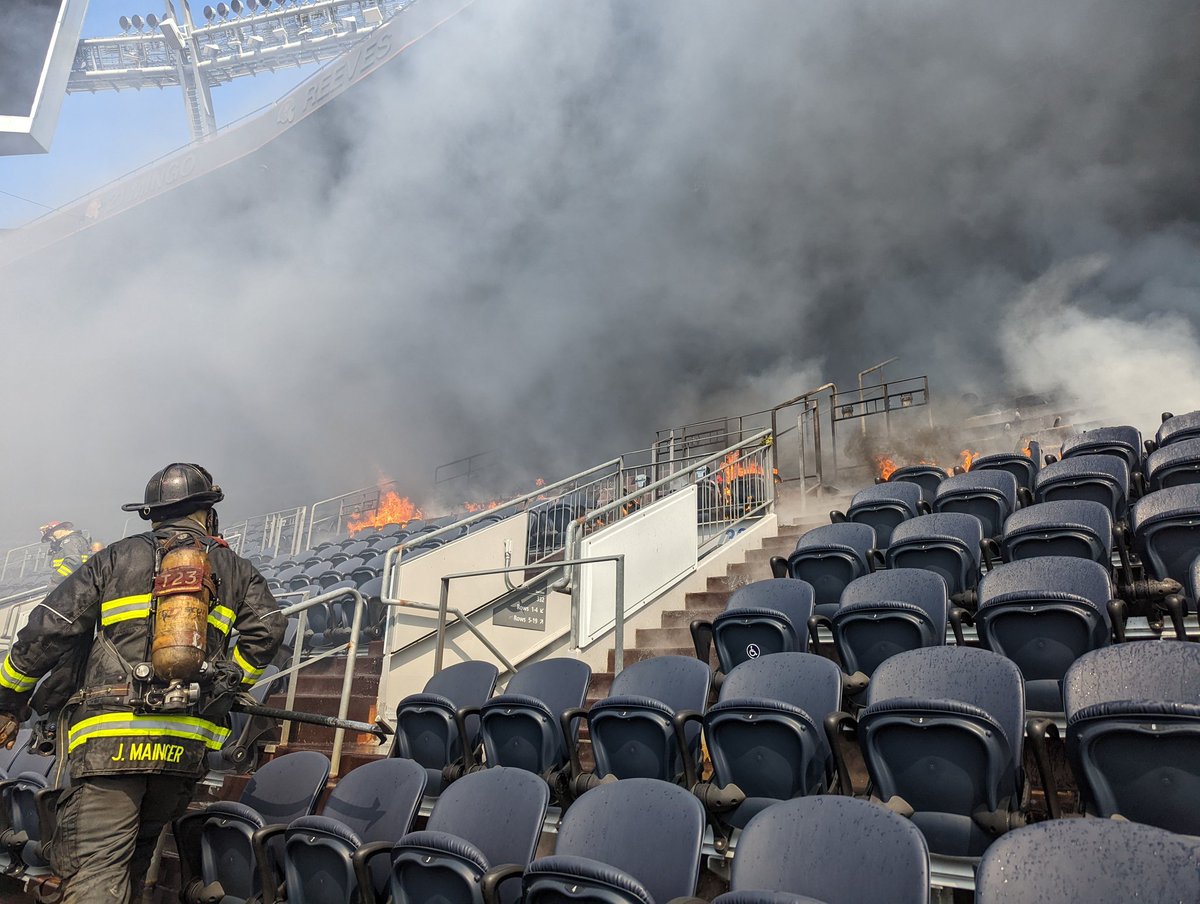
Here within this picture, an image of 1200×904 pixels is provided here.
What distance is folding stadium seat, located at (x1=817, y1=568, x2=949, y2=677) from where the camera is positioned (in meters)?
3.89

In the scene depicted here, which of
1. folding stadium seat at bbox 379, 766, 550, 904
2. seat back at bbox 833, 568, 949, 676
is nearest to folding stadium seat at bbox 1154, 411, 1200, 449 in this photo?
seat back at bbox 833, 568, 949, 676

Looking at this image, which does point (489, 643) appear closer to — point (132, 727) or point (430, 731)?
point (430, 731)

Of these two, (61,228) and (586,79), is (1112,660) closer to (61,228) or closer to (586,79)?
(586,79)

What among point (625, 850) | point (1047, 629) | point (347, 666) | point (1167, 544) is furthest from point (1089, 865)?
point (347, 666)

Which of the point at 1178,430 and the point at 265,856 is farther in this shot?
the point at 1178,430

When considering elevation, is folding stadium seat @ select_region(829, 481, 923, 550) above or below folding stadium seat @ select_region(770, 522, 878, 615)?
above

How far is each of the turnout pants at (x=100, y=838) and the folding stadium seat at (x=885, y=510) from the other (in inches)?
195

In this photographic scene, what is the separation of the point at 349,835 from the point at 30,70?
1214 inches

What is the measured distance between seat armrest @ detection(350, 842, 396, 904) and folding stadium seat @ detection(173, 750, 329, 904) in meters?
0.57

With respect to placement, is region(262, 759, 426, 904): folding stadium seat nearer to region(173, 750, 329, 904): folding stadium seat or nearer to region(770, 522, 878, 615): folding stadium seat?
region(173, 750, 329, 904): folding stadium seat

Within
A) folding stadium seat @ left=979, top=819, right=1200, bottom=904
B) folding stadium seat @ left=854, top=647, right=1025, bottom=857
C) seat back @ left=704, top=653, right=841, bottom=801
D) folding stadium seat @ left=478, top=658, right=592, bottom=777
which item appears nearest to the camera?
folding stadium seat @ left=979, top=819, right=1200, bottom=904

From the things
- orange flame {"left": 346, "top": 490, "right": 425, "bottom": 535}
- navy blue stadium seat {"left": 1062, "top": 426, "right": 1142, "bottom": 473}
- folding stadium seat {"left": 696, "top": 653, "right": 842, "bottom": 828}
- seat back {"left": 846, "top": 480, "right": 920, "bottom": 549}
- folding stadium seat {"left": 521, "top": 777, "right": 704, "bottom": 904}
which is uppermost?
orange flame {"left": 346, "top": 490, "right": 425, "bottom": 535}

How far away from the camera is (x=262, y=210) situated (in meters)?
26.1

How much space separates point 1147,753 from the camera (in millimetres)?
2449
